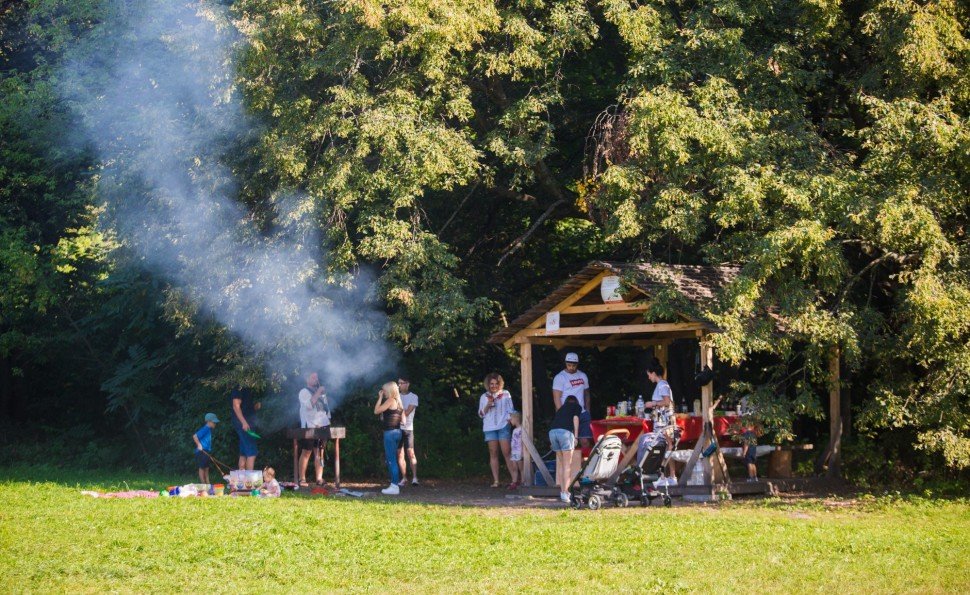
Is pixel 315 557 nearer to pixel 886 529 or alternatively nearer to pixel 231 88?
pixel 886 529

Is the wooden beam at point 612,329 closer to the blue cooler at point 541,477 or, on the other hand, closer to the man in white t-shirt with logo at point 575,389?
the man in white t-shirt with logo at point 575,389

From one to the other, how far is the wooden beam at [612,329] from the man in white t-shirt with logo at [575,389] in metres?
0.37

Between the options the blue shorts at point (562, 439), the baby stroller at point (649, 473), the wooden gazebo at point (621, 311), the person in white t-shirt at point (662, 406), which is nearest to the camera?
the baby stroller at point (649, 473)

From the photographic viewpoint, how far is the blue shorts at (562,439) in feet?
48.6

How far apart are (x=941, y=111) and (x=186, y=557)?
406 inches

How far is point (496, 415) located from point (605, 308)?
9.81 ft

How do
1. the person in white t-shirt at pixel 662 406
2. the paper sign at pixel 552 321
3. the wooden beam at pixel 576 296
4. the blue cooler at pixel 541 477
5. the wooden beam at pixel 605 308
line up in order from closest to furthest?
the person in white t-shirt at pixel 662 406 < the wooden beam at pixel 605 308 < the wooden beam at pixel 576 296 < the paper sign at pixel 552 321 < the blue cooler at pixel 541 477

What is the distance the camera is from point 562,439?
583 inches

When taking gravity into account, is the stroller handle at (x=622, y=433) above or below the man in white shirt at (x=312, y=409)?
below

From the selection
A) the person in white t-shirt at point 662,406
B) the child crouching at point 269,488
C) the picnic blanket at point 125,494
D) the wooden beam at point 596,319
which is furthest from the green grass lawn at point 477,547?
the wooden beam at point 596,319

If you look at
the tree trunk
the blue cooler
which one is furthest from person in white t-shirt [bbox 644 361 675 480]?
the tree trunk

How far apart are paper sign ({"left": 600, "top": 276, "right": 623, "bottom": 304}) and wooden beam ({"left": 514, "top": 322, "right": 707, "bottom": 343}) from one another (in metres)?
0.46

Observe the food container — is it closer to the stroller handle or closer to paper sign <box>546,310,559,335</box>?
paper sign <box>546,310,559,335</box>

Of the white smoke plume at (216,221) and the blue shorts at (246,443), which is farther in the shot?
the white smoke plume at (216,221)
